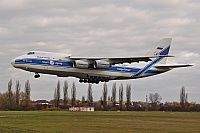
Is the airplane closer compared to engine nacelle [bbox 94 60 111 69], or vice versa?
the airplane

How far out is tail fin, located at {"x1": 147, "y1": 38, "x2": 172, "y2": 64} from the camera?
53.6 m

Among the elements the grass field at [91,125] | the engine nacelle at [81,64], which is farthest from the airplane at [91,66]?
the grass field at [91,125]

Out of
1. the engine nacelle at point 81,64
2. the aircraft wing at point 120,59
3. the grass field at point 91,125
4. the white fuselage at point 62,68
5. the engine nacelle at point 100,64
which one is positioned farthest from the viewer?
the engine nacelle at point 100,64

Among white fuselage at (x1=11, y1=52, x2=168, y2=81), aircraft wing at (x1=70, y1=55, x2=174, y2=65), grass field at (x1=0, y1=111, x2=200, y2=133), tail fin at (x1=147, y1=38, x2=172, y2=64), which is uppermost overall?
tail fin at (x1=147, y1=38, x2=172, y2=64)

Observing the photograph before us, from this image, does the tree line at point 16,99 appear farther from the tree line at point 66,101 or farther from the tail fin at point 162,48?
the tail fin at point 162,48

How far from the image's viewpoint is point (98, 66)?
47000mm

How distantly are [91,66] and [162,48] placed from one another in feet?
38.5

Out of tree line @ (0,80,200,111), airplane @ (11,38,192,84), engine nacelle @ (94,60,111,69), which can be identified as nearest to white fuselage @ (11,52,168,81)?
airplane @ (11,38,192,84)

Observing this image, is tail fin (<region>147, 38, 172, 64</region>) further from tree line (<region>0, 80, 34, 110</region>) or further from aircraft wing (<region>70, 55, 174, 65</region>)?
tree line (<region>0, 80, 34, 110</region>)

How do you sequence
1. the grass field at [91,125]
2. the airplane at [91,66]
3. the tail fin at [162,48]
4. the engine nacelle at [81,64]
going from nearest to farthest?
the grass field at [91,125] → the airplane at [91,66] → the engine nacelle at [81,64] → the tail fin at [162,48]

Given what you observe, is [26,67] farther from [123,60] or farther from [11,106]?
[11,106]

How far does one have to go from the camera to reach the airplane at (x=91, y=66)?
144 feet

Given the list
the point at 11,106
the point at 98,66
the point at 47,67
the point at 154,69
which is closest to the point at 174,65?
the point at 154,69

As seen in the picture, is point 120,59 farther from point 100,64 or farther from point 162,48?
point 162,48
